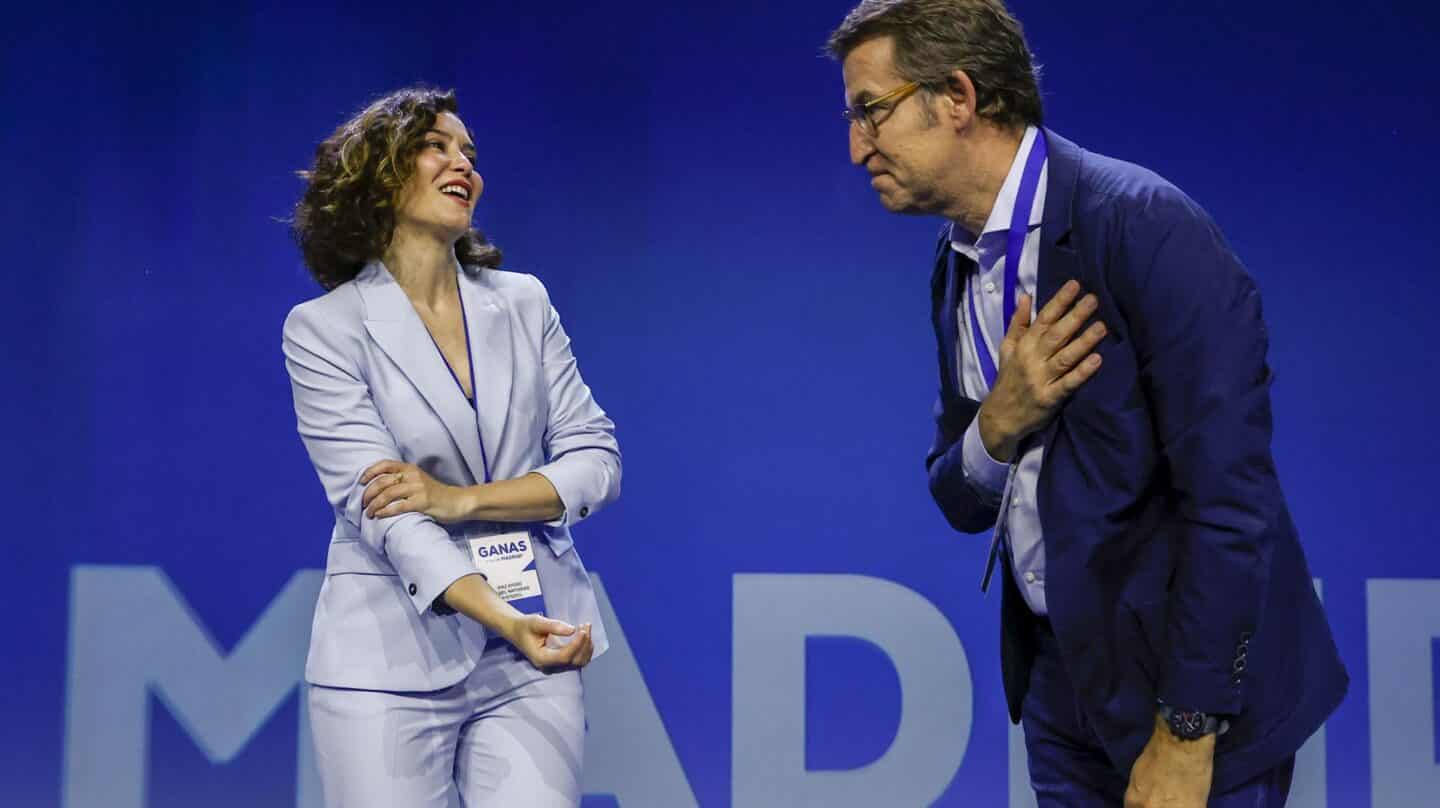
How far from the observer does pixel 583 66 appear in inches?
150

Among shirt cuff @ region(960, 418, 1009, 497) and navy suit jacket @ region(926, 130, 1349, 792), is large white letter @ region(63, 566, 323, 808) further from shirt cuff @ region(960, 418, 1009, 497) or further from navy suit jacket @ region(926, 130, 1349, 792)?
navy suit jacket @ region(926, 130, 1349, 792)

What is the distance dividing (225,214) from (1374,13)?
10.0ft

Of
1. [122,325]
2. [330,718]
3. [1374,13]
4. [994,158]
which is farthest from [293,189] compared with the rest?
[1374,13]

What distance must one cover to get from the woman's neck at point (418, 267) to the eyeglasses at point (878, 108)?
89cm

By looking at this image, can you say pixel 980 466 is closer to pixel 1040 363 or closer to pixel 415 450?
pixel 1040 363

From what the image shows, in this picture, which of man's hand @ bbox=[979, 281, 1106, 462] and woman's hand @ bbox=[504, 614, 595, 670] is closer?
man's hand @ bbox=[979, 281, 1106, 462]

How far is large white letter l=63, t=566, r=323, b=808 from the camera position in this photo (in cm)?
369

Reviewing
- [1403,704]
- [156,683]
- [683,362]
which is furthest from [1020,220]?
[156,683]

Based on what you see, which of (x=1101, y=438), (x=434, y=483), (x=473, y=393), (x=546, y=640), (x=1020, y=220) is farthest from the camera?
(x=473, y=393)

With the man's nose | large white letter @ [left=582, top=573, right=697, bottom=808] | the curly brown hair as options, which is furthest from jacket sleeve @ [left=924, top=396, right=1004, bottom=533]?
large white letter @ [left=582, top=573, right=697, bottom=808]

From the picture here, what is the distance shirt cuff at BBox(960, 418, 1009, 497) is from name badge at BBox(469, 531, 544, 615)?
30.3 inches

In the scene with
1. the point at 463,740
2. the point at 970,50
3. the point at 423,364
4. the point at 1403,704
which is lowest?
the point at 1403,704

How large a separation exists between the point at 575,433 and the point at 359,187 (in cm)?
56

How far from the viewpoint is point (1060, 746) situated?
200 cm
